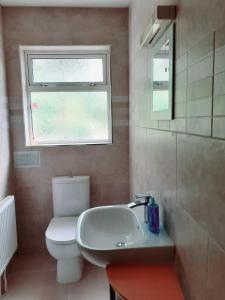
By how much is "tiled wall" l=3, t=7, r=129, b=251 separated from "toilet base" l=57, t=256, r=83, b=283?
23.4 inches

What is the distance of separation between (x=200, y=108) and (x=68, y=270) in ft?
6.36

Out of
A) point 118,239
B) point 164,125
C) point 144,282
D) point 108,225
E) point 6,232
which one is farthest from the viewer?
point 6,232

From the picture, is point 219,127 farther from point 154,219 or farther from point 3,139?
point 3,139

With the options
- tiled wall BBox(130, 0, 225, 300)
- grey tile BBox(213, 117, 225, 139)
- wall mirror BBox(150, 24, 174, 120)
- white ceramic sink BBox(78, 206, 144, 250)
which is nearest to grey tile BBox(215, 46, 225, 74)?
tiled wall BBox(130, 0, 225, 300)

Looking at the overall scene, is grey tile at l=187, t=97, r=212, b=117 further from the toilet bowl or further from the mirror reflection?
the toilet bowl

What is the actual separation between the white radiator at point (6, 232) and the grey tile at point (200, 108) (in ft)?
5.78

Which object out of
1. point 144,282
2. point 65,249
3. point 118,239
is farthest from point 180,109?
point 65,249

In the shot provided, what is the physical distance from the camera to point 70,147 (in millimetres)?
2623

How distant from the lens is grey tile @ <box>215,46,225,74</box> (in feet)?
2.35

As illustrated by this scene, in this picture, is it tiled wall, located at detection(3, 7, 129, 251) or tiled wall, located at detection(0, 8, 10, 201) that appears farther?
tiled wall, located at detection(3, 7, 129, 251)

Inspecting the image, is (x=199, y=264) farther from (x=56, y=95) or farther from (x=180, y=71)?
(x=56, y=95)

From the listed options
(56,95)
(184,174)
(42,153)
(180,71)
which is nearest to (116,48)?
(56,95)

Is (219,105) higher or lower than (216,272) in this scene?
higher

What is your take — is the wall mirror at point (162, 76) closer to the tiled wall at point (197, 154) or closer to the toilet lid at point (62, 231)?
the tiled wall at point (197, 154)
